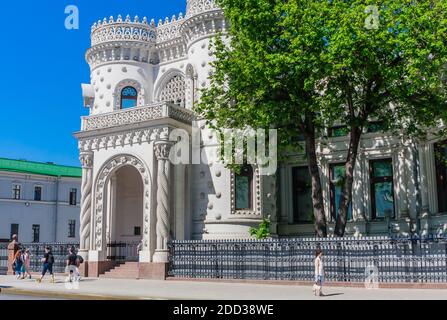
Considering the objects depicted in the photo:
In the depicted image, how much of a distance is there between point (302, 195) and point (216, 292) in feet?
37.9

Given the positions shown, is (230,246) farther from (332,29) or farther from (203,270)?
(332,29)

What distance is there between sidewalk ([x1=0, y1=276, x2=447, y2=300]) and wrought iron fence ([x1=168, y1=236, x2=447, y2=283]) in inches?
38.3

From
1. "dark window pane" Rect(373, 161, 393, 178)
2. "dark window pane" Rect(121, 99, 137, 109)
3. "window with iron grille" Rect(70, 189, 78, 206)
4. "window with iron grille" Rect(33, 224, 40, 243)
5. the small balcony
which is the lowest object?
"window with iron grille" Rect(33, 224, 40, 243)

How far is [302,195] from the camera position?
2741 centimetres

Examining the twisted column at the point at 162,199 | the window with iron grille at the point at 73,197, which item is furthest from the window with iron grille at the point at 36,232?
the twisted column at the point at 162,199

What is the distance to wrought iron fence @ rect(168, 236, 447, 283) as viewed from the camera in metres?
17.6

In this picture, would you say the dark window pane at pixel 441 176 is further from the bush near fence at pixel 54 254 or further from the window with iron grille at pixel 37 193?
the window with iron grille at pixel 37 193

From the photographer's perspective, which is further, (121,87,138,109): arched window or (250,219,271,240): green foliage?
(121,87,138,109): arched window

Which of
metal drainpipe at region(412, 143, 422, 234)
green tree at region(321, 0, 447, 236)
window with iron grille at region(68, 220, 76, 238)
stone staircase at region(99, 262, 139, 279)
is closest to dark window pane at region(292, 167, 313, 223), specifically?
metal drainpipe at region(412, 143, 422, 234)

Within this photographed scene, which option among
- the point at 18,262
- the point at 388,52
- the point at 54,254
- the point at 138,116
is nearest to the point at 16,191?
the point at 54,254

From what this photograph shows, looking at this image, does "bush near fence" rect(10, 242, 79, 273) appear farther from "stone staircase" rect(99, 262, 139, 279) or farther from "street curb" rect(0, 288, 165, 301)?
"street curb" rect(0, 288, 165, 301)

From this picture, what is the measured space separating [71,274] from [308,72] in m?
13.4

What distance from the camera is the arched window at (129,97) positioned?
30688 millimetres
